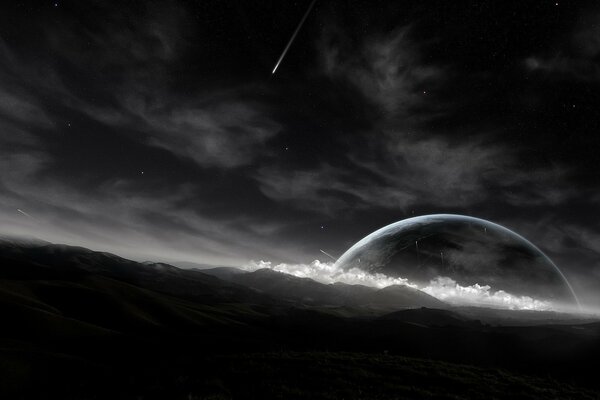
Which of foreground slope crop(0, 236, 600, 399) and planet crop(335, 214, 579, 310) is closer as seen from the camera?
foreground slope crop(0, 236, 600, 399)

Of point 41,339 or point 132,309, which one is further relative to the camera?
point 132,309

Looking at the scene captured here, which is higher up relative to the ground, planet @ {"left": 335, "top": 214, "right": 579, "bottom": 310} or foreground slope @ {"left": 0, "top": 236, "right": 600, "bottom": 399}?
planet @ {"left": 335, "top": 214, "right": 579, "bottom": 310}

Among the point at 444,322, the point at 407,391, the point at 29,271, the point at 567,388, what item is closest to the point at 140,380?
the point at 407,391

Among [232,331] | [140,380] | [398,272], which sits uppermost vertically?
[398,272]

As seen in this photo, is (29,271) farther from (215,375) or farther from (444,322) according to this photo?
(444,322)

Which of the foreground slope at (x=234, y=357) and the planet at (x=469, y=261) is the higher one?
the planet at (x=469, y=261)

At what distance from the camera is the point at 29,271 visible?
188 metres

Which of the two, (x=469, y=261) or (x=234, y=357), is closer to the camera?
(x=234, y=357)

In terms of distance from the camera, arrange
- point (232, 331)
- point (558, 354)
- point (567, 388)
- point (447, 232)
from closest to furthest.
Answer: point (567, 388), point (558, 354), point (232, 331), point (447, 232)

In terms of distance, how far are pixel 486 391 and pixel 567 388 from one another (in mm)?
9935

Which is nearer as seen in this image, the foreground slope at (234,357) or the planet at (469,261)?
the foreground slope at (234,357)

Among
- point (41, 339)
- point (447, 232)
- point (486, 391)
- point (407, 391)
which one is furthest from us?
point (447, 232)

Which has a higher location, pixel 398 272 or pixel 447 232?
pixel 447 232

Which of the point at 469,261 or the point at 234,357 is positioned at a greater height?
the point at 469,261
